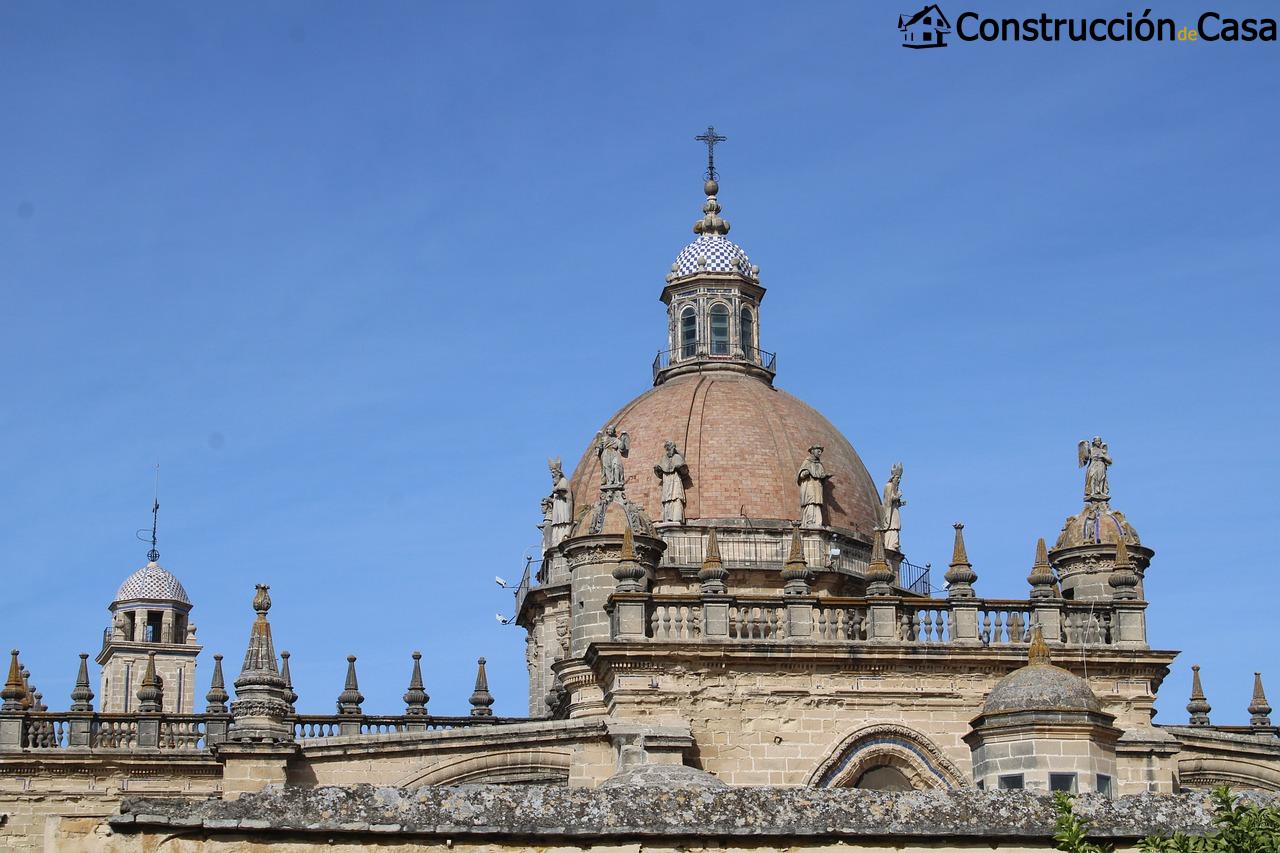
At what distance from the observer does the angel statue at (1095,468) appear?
37.9 meters

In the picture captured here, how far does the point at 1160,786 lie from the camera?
30.2 metres

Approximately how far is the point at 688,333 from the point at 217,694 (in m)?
16.8

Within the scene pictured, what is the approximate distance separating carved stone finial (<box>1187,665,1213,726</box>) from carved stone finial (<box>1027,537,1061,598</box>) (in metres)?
Result: 11.9

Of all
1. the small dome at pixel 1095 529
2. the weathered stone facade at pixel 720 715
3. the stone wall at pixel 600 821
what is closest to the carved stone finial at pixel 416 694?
the weathered stone facade at pixel 720 715

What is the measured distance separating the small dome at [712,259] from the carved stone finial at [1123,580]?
2301 centimetres

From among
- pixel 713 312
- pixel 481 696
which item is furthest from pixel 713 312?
pixel 481 696

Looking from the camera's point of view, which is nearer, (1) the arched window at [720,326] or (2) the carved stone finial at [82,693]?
(2) the carved stone finial at [82,693]

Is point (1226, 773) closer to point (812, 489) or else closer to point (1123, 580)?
point (1123, 580)

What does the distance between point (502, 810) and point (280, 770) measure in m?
20.1

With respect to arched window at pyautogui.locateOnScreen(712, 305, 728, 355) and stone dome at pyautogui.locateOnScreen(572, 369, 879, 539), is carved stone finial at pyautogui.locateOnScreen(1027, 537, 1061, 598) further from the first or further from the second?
arched window at pyautogui.locateOnScreen(712, 305, 728, 355)

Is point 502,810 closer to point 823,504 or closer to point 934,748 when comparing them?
point 934,748

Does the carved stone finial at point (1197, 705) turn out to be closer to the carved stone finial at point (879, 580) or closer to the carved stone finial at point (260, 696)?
the carved stone finial at point (879, 580)

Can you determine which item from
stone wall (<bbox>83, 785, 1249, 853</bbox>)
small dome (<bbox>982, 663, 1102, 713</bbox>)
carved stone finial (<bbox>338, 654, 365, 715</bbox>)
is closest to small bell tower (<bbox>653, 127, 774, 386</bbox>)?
carved stone finial (<bbox>338, 654, 365, 715</bbox>)

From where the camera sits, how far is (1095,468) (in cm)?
3834
